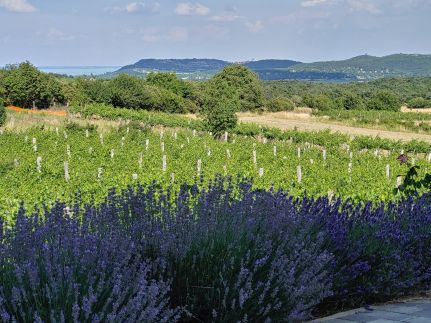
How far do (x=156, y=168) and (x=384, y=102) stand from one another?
6677cm

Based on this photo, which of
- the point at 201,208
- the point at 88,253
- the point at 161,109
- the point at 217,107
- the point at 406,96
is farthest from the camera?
the point at 406,96

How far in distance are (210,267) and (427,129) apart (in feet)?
161

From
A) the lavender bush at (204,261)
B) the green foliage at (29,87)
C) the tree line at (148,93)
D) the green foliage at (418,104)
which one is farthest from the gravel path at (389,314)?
the green foliage at (418,104)

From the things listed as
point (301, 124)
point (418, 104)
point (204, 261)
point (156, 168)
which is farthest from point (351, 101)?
point (204, 261)

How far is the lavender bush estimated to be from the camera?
289cm

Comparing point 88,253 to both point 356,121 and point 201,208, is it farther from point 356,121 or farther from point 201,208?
point 356,121

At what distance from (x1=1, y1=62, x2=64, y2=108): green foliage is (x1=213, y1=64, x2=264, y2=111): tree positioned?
20.2 meters

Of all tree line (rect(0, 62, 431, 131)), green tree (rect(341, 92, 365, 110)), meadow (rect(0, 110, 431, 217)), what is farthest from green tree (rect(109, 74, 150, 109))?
green tree (rect(341, 92, 365, 110))

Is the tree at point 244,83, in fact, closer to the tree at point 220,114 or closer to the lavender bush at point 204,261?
the tree at point 220,114

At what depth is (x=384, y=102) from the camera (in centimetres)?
7875

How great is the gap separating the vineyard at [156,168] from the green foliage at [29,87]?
29.5 m

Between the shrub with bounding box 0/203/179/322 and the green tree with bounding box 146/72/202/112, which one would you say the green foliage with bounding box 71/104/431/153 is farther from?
the shrub with bounding box 0/203/179/322

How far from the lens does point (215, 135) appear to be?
105 ft

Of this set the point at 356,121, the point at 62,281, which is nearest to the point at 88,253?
the point at 62,281
